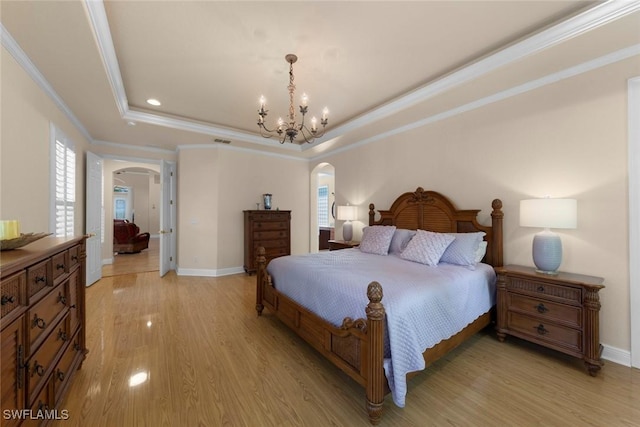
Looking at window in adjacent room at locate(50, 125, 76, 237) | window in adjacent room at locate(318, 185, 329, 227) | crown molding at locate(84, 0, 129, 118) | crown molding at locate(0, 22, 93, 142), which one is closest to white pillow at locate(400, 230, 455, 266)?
crown molding at locate(84, 0, 129, 118)

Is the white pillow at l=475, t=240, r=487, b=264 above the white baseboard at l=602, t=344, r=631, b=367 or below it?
above

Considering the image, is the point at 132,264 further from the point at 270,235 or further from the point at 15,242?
the point at 15,242

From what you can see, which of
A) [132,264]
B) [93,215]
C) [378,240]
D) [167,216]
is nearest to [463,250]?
[378,240]

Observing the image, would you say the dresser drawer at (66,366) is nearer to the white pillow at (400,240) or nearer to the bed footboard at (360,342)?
the bed footboard at (360,342)

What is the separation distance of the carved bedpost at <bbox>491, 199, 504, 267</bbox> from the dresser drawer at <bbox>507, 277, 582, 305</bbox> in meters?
0.42

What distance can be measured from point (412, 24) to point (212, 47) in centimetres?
177

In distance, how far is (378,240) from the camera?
11.6ft

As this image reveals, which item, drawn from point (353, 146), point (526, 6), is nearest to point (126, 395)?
point (526, 6)

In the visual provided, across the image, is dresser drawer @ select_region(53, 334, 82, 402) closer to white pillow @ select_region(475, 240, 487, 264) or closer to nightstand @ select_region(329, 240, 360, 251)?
nightstand @ select_region(329, 240, 360, 251)

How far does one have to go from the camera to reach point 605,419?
1603mm

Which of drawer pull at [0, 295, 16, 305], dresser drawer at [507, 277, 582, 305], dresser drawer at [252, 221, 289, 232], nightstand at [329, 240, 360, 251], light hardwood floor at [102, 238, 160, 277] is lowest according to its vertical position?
light hardwood floor at [102, 238, 160, 277]

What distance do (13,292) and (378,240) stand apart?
324 cm

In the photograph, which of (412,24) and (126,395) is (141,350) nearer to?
(126,395)

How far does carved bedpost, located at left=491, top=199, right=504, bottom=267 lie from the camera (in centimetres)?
286
